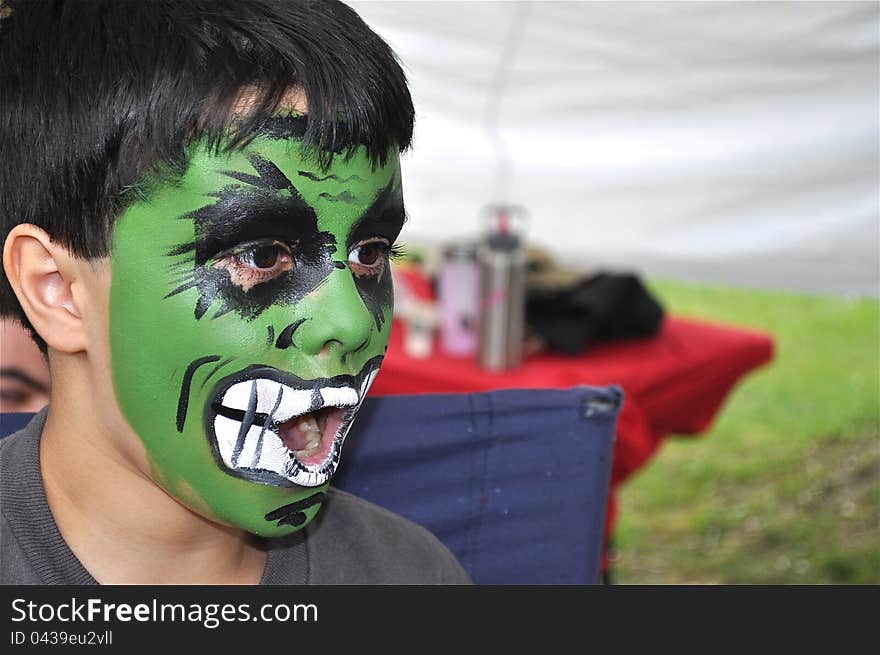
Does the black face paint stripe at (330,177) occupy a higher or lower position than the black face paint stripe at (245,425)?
higher

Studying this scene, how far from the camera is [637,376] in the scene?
2.08 meters

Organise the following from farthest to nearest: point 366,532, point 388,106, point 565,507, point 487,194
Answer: point 487,194
point 565,507
point 366,532
point 388,106

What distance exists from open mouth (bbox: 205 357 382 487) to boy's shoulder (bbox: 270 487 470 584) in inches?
9.6

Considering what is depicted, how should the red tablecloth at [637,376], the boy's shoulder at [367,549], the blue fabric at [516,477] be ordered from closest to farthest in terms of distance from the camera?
1. the boy's shoulder at [367,549]
2. the blue fabric at [516,477]
3. the red tablecloth at [637,376]

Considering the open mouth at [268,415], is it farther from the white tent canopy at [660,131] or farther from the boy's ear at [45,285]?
the white tent canopy at [660,131]

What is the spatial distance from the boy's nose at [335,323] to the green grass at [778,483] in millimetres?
1923

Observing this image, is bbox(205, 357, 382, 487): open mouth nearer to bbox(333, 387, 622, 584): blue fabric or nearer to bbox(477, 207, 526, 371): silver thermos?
bbox(333, 387, 622, 584): blue fabric

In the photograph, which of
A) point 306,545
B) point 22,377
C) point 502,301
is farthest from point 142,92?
point 502,301

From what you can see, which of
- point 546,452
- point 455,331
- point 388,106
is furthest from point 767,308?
point 388,106

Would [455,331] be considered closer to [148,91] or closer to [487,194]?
[487,194]

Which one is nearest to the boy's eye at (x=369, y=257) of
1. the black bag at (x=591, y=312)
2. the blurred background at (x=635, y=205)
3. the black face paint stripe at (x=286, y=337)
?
the black face paint stripe at (x=286, y=337)

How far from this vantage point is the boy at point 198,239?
0.91m

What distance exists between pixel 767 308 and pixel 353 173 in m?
5.08

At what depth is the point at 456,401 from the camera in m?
1.48
